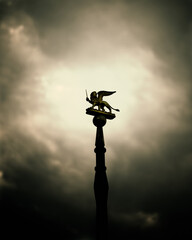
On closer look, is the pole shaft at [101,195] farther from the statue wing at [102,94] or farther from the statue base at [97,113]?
the statue wing at [102,94]

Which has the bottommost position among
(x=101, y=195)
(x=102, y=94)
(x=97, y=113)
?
(x=101, y=195)

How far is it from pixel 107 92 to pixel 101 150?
319 centimetres

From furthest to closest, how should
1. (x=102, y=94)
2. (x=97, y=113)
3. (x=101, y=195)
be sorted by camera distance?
(x=102, y=94), (x=97, y=113), (x=101, y=195)

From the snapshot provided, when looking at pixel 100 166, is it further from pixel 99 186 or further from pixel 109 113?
Answer: pixel 109 113

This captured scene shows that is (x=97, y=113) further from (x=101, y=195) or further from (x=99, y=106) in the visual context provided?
(x=101, y=195)

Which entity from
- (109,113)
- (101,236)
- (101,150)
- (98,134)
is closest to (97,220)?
(101,236)

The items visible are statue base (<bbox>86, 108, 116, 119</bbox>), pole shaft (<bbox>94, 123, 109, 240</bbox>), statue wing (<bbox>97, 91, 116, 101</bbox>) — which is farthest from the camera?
statue wing (<bbox>97, 91, 116, 101</bbox>)


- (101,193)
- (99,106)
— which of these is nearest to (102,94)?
(99,106)

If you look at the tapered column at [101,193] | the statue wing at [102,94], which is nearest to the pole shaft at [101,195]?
the tapered column at [101,193]

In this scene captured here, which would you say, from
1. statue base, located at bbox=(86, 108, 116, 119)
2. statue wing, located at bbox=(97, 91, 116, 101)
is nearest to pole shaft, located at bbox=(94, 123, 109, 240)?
statue base, located at bbox=(86, 108, 116, 119)

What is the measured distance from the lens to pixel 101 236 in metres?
8.04

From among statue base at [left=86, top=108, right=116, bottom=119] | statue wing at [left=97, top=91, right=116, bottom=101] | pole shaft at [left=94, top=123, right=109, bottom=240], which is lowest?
pole shaft at [left=94, top=123, right=109, bottom=240]

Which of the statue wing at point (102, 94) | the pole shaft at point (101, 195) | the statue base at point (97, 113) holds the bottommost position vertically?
the pole shaft at point (101, 195)

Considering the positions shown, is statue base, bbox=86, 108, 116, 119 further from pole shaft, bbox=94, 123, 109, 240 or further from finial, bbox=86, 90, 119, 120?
pole shaft, bbox=94, 123, 109, 240
